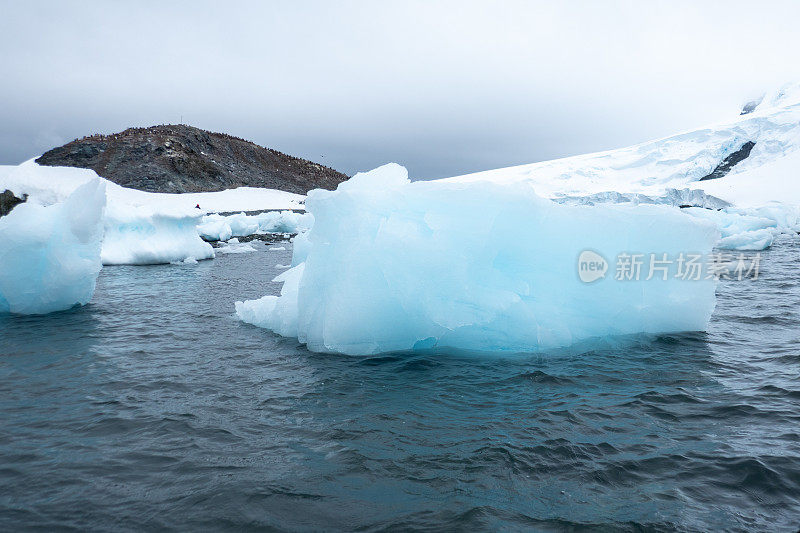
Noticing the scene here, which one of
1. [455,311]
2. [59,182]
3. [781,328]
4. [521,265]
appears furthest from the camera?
[59,182]

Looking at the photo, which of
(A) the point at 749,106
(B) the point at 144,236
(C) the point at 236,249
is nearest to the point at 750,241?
(C) the point at 236,249

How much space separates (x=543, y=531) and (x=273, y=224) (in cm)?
3670

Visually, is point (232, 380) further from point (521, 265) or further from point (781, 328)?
point (781, 328)

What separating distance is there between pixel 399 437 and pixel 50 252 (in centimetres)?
946

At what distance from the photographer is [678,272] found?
7.70 m

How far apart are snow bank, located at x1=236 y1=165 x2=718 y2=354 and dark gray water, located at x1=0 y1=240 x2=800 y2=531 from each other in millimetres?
406

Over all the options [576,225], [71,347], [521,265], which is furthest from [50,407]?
[576,225]

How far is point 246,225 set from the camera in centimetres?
3509

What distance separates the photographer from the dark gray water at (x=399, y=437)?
3.34 m

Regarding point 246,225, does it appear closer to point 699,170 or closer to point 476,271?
point 476,271

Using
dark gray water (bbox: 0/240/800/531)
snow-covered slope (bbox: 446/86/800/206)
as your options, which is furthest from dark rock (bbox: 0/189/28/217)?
snow-covered slope (bbox: 446/86/800/206)

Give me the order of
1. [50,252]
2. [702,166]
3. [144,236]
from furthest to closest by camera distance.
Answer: [702,166], [144,236], [50,252]

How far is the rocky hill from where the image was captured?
189 feet

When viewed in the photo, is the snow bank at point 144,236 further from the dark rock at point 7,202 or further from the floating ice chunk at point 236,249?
the dark rock at point 7,202
